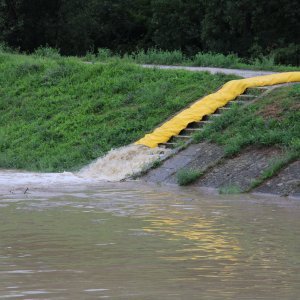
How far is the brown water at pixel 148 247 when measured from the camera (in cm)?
908

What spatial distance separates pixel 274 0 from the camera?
47125 millimetres

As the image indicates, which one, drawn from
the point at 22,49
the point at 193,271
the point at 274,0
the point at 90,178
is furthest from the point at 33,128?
the point at 22,49

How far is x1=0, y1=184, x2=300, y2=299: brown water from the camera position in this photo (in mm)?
9078

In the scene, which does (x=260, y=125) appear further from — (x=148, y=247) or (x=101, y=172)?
(x=148, y=247)

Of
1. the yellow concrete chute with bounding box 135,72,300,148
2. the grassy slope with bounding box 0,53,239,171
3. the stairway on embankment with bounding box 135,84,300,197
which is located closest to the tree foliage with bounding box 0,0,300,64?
the grassy slope with bounding box 0,53,239,171

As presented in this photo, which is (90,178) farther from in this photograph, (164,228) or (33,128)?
(164,228)

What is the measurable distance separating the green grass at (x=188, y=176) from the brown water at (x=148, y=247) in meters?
1.96

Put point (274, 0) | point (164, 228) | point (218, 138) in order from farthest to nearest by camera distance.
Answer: point (274, 0)
point (218, 138)
point (164, 228)

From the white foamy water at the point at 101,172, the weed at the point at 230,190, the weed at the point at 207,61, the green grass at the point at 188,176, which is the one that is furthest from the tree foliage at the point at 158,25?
the weed at the point at 230,190

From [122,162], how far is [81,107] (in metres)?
5.57

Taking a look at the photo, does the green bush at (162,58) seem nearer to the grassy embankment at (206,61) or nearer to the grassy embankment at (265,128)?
the grassy embankment at (206,61)

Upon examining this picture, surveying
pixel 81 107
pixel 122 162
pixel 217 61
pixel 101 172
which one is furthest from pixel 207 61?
pixel 101 172

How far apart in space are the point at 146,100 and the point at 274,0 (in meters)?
23.6

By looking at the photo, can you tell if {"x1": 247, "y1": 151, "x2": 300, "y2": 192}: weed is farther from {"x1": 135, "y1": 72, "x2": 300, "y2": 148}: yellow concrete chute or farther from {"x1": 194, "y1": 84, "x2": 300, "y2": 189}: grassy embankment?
{"x1": 135, "y1": 72, "x2": 300, "y2": 148}: yellow concrete chute
